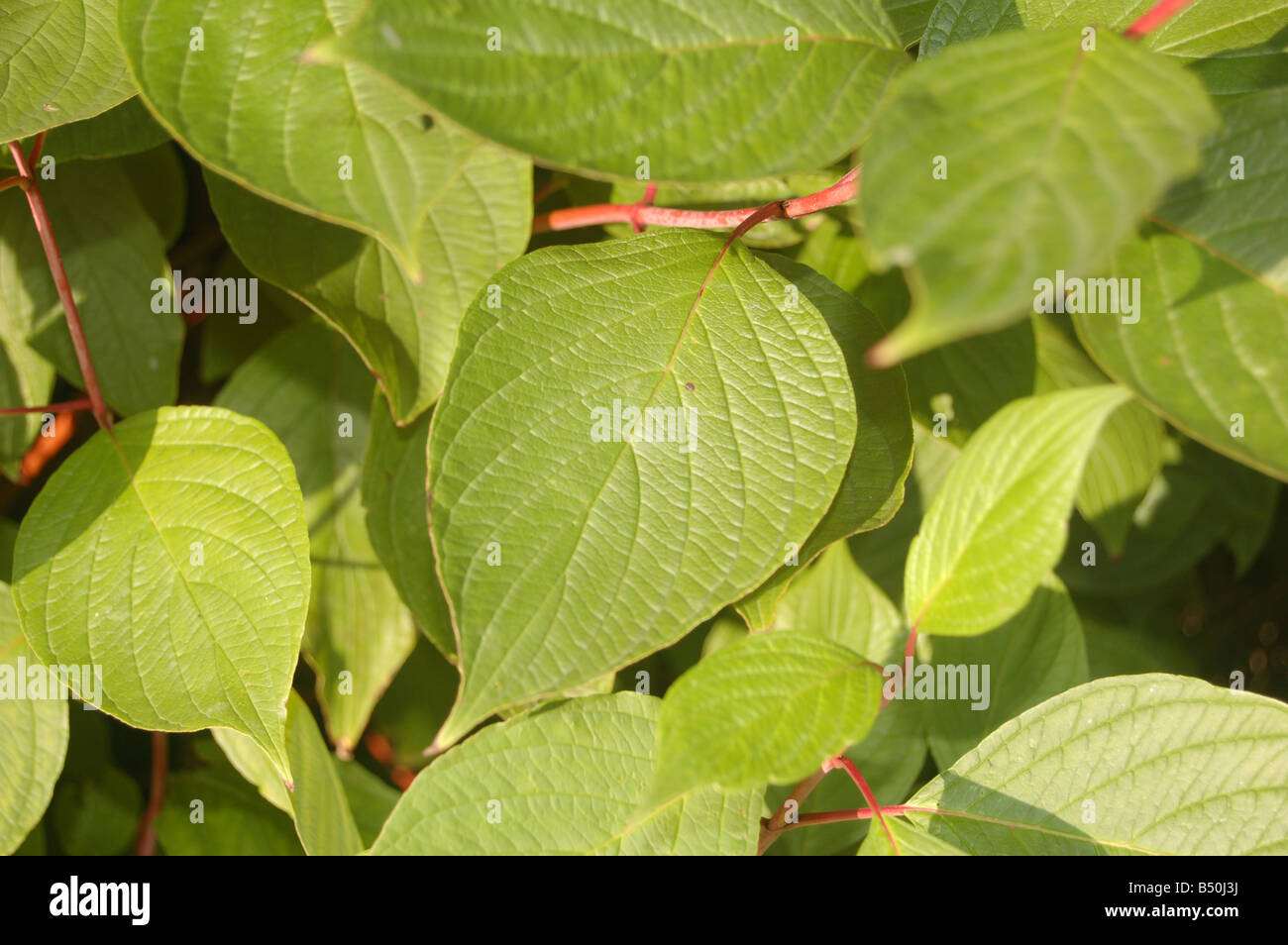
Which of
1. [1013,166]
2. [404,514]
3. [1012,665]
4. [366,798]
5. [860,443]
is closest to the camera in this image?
[1013,166]

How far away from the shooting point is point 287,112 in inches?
25.4

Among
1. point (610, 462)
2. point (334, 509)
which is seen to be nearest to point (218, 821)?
point (334, 509)

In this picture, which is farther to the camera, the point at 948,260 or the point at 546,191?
the point at 546,191

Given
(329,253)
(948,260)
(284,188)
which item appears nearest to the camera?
(948,260)

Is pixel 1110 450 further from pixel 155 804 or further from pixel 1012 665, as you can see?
pixel 155 804

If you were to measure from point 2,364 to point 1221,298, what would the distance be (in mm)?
1241

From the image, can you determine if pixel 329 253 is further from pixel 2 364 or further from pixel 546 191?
pixel 2 364

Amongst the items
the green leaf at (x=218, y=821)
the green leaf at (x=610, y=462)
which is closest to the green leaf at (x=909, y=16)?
the green leaf at (x=610, y=462)

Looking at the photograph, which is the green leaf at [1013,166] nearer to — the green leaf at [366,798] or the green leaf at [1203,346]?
the green leaf at [1203,346]

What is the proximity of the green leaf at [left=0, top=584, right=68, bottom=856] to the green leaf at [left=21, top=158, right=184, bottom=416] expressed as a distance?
10.9 inches

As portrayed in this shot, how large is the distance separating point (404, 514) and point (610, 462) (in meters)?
0.32
